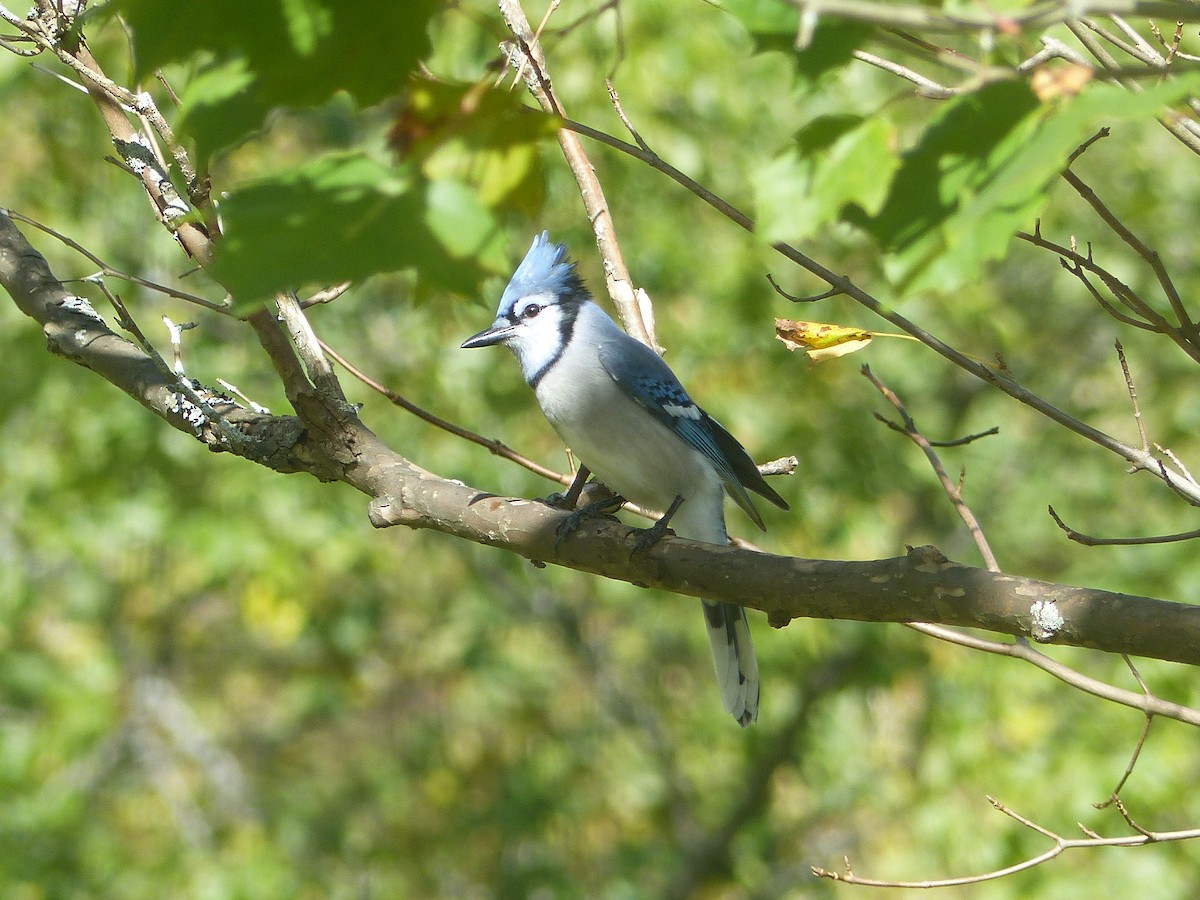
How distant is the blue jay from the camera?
2.64 metres

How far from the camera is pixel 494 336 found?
112 inches

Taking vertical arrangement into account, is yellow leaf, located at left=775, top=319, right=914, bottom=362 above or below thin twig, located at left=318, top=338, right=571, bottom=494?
above

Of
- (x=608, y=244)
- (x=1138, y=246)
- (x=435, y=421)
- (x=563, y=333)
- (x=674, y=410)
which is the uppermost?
(x=1138, y=246)

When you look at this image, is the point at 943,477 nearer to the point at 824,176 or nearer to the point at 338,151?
the point at 824,176

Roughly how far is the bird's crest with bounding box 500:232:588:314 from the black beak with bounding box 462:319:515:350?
0.04 m

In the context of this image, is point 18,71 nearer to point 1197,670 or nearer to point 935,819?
point 935,819

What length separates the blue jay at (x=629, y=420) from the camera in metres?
2.64

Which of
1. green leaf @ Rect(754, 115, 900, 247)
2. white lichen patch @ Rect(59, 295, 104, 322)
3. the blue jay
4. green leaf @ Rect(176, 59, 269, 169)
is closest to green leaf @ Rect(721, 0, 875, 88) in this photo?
green leaf @ Rect(754, 115, 900, 247)

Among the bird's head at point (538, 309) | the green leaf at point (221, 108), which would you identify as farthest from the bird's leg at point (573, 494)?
the green leaf at point (221, 108)

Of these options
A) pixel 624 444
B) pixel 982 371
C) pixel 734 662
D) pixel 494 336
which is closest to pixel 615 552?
pixel 982 371

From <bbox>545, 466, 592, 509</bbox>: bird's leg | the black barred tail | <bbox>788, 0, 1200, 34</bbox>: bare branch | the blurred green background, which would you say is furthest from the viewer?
the blurred green background

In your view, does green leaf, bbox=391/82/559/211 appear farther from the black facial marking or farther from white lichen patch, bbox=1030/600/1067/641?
the black facial marking

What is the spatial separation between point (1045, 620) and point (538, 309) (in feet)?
6.18

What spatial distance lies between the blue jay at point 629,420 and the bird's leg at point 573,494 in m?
0.03
